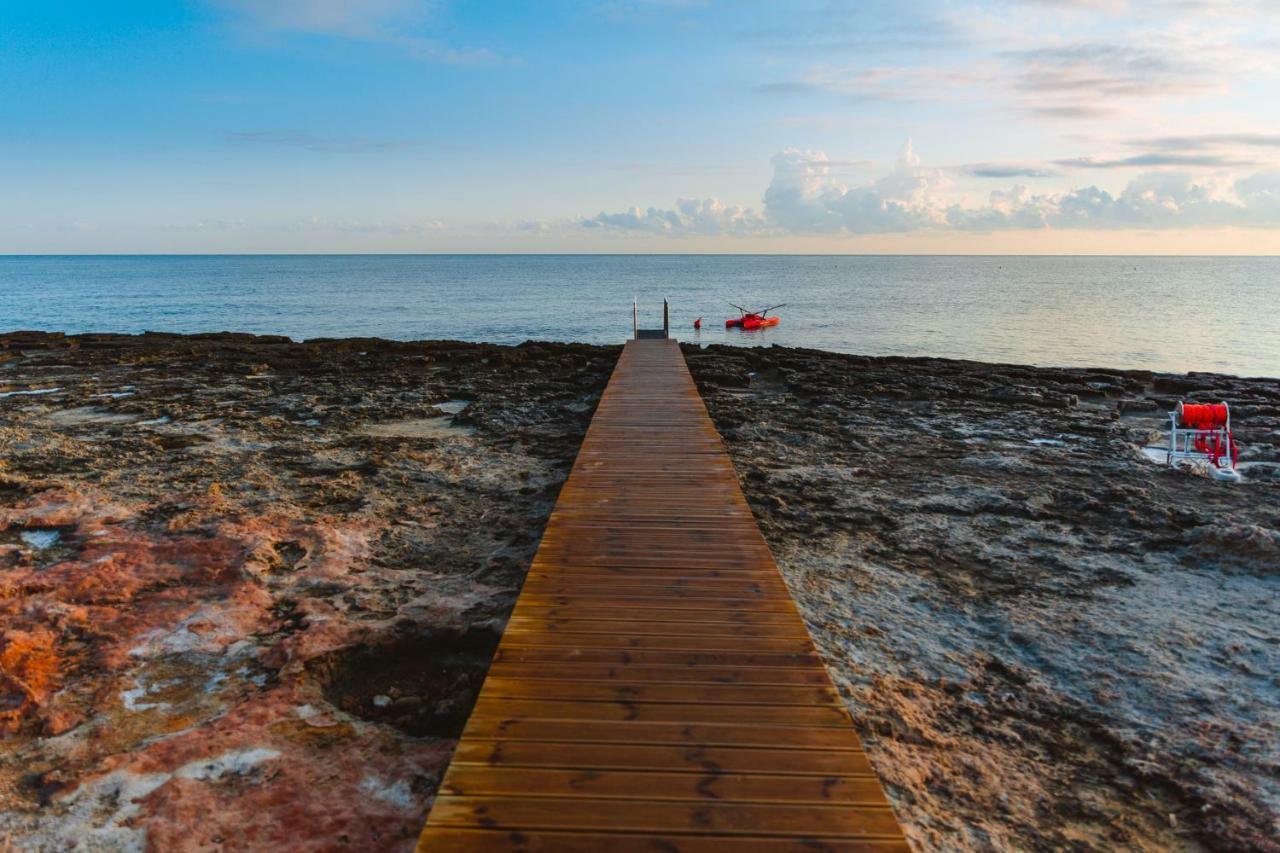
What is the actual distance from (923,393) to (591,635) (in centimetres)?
1293

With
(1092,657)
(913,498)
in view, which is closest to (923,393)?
(913,498)

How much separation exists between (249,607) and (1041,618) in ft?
20.1

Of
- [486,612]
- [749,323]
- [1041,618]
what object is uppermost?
[749,323]

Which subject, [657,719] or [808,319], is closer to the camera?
[657,719]

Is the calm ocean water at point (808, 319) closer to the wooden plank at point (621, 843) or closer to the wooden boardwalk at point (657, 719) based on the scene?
the wooden boardwalk at point (657, 719)

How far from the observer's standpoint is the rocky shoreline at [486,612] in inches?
152

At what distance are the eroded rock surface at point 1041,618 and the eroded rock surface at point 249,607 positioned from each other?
8.84 feet

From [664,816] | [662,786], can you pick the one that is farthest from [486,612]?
[664,816]

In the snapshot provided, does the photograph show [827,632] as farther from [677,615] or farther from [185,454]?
[185,454]

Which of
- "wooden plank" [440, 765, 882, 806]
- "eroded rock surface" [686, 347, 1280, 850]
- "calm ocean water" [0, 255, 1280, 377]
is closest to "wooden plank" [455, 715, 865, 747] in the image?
"wooden plank" [440, 765, 882, 806]

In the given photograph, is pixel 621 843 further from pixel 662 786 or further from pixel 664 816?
pixel 662 786

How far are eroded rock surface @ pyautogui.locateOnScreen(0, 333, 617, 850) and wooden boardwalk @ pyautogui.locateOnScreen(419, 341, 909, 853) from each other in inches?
28.0

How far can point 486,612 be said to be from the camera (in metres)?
5.80

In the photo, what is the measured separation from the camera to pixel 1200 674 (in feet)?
16.9
